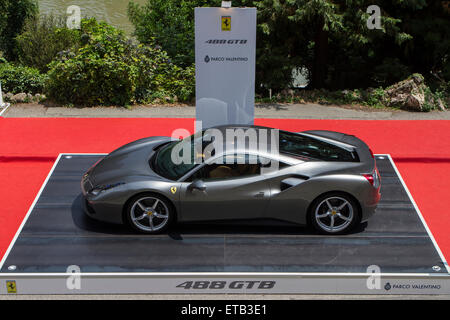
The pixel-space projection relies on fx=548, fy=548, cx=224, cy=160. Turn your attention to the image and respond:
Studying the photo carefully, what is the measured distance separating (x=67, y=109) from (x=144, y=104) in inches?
71.8

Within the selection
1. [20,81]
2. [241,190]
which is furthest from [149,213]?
[20,81]

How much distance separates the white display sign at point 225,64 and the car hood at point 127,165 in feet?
4.26

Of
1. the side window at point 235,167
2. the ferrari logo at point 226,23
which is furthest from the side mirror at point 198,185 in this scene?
the ferrari logo at point 226,23

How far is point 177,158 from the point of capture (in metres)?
7.58

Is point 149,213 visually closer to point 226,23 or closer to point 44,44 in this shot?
point 226,23

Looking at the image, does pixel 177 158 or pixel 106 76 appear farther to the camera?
pixel 106 76

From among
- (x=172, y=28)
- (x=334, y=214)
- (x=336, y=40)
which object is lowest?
(x=334, y=214)

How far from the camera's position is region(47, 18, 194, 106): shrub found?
13039 mm

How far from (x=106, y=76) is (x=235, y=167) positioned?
22.9ft

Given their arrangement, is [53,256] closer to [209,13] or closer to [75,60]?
[209,13]

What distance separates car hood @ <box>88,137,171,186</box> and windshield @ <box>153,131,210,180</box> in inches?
5.4

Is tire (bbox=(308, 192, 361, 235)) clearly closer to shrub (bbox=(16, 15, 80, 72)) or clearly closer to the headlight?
the headlight

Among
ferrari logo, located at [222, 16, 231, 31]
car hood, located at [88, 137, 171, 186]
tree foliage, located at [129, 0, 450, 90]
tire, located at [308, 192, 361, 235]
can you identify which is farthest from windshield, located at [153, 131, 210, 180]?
tree foliage, located at [129, 0, 450, 90]

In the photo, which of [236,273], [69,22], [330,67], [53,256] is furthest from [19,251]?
[69,22]
